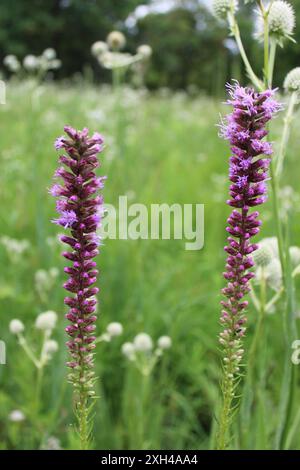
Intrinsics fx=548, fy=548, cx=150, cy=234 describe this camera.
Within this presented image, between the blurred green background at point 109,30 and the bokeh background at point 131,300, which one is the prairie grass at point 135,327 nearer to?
the bokeh background at point 131,300

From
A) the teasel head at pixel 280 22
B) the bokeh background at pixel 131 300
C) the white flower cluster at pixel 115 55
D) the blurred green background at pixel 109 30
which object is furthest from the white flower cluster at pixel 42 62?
the blurred green background at pixel 109 30

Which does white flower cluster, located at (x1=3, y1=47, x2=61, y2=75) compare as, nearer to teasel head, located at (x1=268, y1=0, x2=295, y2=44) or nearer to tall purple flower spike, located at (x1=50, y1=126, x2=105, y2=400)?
teasel head, located at (x1=268, y1=0, x2=295, y2=44)

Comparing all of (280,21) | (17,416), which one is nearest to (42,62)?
(280,21)

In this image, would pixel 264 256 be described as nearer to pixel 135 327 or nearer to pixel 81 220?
pixel 81 220

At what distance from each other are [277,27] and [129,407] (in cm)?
203

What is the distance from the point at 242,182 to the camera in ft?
4.55

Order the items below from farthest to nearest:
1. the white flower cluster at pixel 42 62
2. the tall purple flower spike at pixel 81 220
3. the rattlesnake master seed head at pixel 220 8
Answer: the white flower cluster at pixel 42 62, the rattlesnake master seed head at pixel 220 8, the tall purple flower spike at pixel 81 220

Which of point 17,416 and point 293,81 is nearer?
point 293,81

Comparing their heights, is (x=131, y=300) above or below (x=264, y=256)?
below

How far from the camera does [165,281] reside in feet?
13.0

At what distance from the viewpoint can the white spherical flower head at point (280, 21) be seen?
7.04 ft

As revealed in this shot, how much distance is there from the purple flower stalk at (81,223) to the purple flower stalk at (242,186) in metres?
0.34

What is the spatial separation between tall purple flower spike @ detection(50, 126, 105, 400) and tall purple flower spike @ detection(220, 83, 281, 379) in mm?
341
